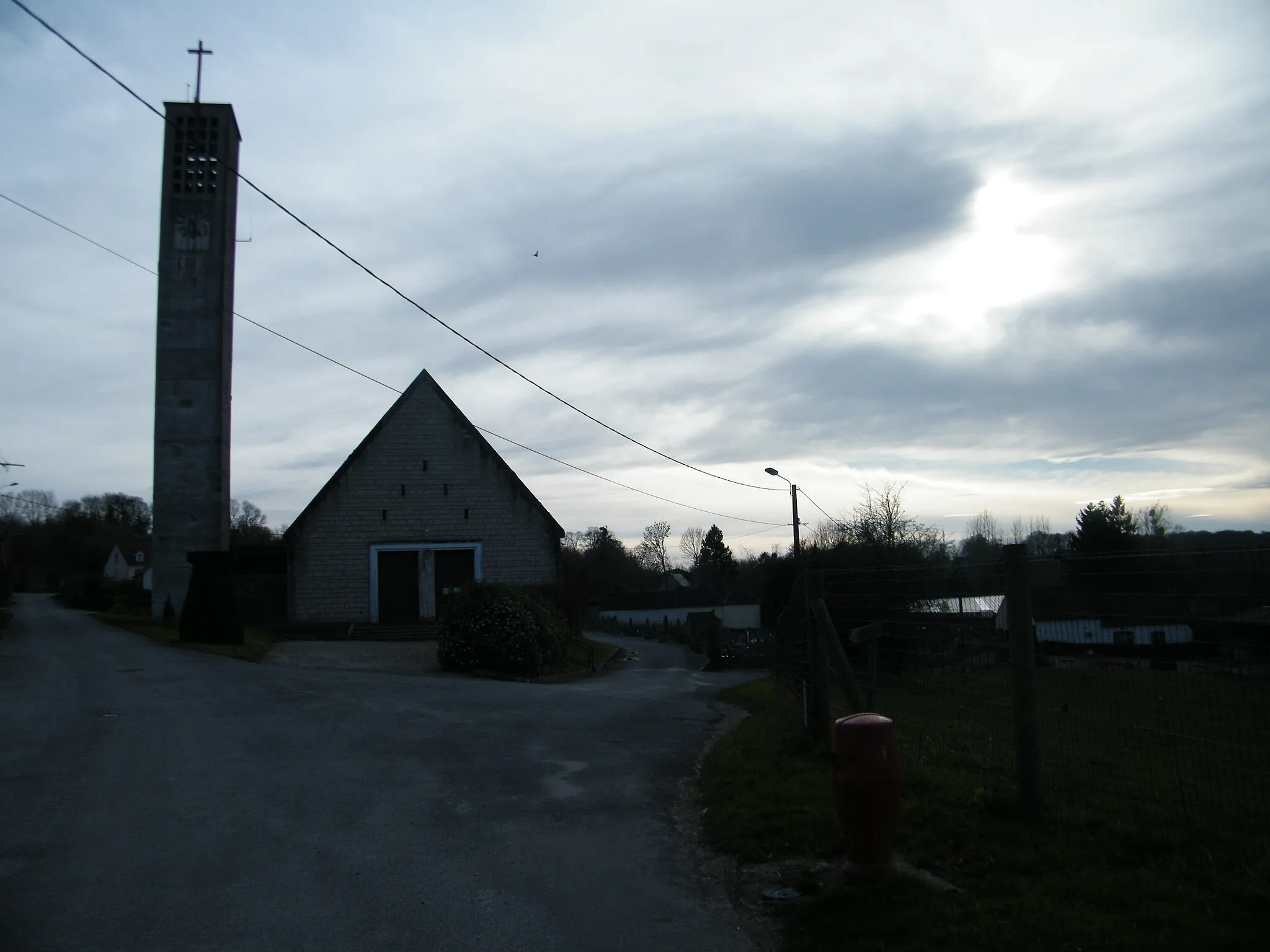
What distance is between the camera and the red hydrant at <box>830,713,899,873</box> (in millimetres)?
5688

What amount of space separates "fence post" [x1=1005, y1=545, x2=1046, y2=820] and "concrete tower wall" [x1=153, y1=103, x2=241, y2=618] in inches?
1269

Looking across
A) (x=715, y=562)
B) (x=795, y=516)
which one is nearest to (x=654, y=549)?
(x=715, y=562)

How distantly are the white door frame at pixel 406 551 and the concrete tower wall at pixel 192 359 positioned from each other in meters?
5.16

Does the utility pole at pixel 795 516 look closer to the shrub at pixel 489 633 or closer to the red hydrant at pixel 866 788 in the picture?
the shrub at pixel 489 633

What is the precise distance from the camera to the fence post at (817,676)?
30.7 feet

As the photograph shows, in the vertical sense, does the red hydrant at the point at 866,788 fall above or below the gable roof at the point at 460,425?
below

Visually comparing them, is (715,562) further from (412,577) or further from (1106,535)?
(1106,535)

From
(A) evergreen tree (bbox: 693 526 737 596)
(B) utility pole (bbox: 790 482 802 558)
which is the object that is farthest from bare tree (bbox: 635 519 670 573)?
(B) utility pole (bbox: 790 482 802 558)

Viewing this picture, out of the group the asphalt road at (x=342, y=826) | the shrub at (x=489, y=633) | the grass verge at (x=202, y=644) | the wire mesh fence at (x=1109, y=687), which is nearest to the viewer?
the wire mesh fence at (x=1109, y=687)

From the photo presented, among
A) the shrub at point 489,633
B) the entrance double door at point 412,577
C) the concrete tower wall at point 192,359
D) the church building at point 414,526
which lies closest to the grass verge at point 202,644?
the concrete tower wall at point 192,359

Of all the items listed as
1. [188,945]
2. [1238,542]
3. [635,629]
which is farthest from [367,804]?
[635,629]

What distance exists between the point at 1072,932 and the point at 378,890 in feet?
12.7

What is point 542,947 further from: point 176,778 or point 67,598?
point 67,598

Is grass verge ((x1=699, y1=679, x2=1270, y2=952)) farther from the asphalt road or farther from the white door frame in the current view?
the white door frame
